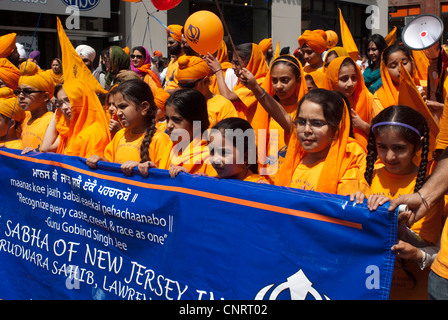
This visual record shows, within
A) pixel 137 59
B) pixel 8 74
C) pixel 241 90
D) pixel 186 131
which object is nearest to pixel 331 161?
pixel 186 131

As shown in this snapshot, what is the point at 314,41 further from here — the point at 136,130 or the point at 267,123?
the point at 136,130

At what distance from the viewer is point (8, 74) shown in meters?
5.80

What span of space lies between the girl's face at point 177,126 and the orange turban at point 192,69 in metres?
1.15

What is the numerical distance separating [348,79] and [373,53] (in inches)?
96.0

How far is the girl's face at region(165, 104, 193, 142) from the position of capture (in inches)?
137

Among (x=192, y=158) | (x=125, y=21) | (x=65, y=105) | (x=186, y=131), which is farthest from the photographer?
(x=125, y=21)

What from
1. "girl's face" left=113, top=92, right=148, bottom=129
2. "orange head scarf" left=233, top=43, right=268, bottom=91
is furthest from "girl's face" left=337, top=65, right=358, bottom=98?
"girl's face" left=113, top=92, right=148, bottom=129

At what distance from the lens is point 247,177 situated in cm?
306

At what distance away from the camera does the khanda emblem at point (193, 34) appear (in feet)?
15.2

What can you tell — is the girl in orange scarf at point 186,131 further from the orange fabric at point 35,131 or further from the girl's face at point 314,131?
the orange fabric at point 35,131

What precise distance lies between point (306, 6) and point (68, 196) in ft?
58.3

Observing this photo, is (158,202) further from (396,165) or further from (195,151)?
(396,165)

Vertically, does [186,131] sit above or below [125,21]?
below
